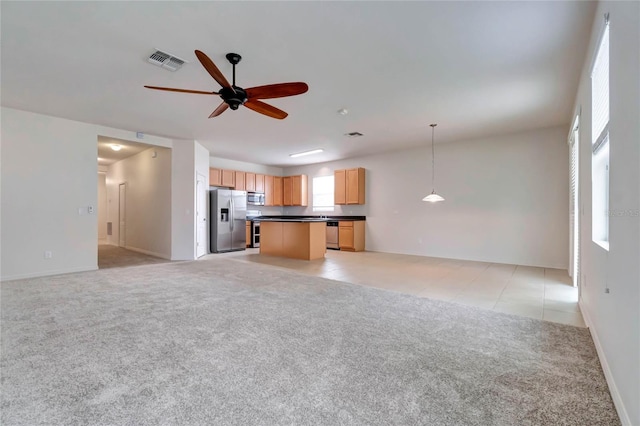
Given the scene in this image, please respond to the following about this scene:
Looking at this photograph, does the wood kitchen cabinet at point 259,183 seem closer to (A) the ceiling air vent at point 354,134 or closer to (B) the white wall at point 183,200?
(B) the white wall at point 183,200

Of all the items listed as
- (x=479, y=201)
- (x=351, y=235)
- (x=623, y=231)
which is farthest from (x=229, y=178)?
(x=623, y=231)

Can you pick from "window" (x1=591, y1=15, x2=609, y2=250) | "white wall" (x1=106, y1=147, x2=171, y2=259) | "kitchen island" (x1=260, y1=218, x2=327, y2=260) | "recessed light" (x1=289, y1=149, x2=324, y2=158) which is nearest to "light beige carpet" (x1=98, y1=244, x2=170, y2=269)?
"white wall" (x1=106, y1=147, x2=171, y2=259)

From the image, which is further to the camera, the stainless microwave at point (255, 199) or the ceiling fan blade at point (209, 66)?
the stainless microwave at point (255, 199)

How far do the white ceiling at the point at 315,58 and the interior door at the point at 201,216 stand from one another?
2.05 m

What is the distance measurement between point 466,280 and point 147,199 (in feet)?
24.1

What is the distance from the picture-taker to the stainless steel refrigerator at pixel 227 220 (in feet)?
25.1

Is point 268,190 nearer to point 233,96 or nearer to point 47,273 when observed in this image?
point 47,273

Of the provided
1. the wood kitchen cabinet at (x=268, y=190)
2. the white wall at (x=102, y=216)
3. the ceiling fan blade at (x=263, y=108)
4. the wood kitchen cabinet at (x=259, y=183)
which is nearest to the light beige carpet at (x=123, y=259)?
the white wall at (x=102, y=216)

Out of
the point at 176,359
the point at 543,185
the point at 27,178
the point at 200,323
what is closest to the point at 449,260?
the point at 543,185

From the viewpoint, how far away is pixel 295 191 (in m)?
9.65

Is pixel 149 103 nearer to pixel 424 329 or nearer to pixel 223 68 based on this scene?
pixel 223 68

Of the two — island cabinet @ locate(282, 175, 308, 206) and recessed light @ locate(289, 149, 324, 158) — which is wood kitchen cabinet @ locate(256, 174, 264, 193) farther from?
recessed light @ locate(289, 149, 324, 158)

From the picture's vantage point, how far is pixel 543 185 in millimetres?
5551

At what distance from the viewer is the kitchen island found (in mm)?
6449
